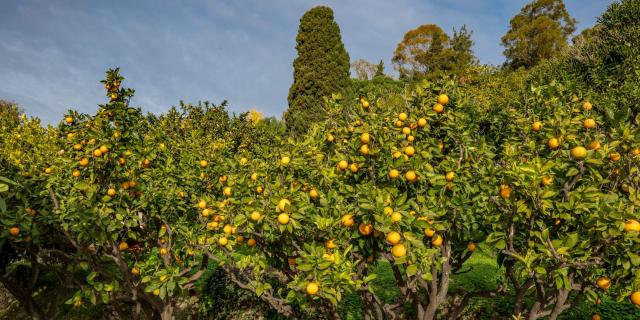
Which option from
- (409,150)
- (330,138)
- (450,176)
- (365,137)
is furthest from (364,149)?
(330,138)

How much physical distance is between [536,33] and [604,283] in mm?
34453

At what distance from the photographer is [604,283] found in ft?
8.19

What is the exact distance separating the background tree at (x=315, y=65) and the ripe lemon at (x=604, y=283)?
19085 millimetres

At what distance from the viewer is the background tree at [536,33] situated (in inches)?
1158

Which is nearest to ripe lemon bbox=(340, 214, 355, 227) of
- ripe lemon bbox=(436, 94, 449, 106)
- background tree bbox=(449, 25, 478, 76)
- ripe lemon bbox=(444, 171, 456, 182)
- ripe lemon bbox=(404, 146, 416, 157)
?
ripe lemon bbox=(404, 146, 416, 157)

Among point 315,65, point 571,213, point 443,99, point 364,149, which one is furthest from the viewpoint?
point 315,65

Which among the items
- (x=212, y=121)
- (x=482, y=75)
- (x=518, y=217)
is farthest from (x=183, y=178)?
(x=482, y=75)

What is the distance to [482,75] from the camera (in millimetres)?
20859

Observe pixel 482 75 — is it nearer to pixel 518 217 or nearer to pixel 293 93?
pixel 293 93

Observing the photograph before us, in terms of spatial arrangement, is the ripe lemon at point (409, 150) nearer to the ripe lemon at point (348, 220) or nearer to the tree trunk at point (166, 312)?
the ripe lemon at point (348, 220)

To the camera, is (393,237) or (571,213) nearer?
(393,237)

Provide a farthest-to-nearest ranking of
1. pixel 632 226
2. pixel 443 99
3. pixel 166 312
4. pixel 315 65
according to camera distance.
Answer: pixel 315 65
pixel 166 312
pixel 443 99
pixel 632 226

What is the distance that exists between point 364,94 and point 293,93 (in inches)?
764

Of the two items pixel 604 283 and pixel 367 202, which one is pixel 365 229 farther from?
pixel 604 283
